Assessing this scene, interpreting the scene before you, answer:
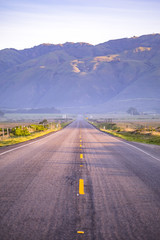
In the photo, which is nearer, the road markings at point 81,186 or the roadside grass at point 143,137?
the road markings at point 81,186

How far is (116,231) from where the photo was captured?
16.6 feet

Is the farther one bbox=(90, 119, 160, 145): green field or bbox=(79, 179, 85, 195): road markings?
bbox=(90, 119, 160, 145): green field

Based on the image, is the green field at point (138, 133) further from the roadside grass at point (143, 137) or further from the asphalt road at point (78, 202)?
the asphalt road at point (78, 202)

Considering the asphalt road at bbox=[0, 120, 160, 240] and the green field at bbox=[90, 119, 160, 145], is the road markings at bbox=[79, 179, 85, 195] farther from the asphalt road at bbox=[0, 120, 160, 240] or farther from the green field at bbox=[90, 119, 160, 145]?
the green field at bbox=[90, 119, 160, 145]

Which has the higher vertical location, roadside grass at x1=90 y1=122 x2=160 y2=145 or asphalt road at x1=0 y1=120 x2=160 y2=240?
asphalt road at x1=0 y1=120 x2=160 y2=240

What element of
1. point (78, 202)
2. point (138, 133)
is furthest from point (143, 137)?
point (78, 202)

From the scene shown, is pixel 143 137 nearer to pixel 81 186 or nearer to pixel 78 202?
pixel 81 186

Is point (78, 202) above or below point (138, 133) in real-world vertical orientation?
above

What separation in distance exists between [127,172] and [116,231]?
5639mm

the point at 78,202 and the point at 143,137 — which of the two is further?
the point at 143,137

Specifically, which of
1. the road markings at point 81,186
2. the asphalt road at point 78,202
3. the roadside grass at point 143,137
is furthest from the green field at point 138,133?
the road markings at point 81,186

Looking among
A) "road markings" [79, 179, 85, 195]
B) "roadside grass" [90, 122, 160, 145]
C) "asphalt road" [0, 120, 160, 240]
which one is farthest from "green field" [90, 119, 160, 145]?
"road markings" [79, 179, 85, 195]

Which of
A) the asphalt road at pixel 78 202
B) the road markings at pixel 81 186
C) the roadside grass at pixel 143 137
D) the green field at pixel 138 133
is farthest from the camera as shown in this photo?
the green field at pixel 138 133

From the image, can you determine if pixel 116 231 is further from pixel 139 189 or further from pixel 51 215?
pixel 139 189
